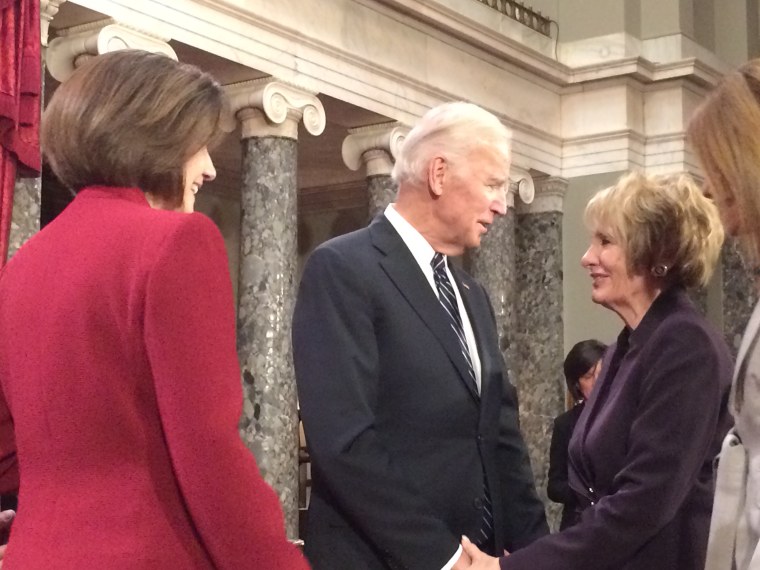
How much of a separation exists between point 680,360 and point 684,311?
0.62ft

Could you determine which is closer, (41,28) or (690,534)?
(690,534)

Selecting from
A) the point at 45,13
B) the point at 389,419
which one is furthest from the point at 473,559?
the point at 45,13

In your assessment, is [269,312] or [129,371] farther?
[269,312]

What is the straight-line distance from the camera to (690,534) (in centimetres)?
300

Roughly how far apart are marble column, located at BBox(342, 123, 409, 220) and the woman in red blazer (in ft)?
22.7

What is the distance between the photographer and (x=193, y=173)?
81.5 inches

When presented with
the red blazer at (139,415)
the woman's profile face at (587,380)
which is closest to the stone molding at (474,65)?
the woman's profile face at (587,380)

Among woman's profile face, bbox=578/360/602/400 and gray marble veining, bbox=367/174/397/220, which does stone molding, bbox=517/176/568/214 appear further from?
woman's profile face, bbox=578/360/602/400

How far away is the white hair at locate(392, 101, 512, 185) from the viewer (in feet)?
10.2

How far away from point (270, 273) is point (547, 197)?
4.37 metres

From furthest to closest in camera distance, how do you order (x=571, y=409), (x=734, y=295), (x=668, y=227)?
(x=734, y=295)
(x=571, y=409)
(x=668, y=227)

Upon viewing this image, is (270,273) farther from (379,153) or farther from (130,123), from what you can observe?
(130,123)

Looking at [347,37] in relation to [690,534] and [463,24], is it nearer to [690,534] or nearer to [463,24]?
[463,24]

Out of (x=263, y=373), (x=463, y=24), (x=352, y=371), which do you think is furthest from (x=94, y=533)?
(x=463, y=24)
